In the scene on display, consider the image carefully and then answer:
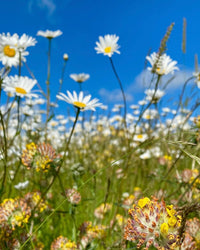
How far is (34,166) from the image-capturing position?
0.85 metres

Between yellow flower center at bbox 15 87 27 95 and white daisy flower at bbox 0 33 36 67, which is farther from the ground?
white daisy flower at bbox 0 33 36 67

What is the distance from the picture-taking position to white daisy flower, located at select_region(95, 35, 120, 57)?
1333 millimetres

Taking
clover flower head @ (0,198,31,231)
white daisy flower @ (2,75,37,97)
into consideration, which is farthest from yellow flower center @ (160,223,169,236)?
white daisy flower @ (2,75,37,97)

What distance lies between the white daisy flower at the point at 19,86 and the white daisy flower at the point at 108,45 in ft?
1.35

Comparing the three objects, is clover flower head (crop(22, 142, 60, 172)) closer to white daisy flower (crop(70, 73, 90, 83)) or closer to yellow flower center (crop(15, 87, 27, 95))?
yellow flower center (crop(15, 87, 27, 95))

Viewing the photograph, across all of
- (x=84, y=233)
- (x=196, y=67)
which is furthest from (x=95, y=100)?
(x=196, y=67)

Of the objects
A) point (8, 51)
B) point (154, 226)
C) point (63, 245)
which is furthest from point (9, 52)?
point (154, 226)

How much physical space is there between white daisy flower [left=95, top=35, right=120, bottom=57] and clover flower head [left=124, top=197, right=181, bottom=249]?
0.98 m

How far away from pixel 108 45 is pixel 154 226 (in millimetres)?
1110

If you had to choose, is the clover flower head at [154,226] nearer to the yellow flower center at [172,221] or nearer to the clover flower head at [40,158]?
the yellow flower center at [172,221]

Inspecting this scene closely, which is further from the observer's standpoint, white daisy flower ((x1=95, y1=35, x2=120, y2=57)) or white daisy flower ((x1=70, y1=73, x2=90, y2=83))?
white daisy flower ((x1=70, y1=73, x2=90, y2=83))

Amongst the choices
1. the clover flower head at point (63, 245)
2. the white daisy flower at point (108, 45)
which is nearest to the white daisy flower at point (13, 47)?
the white daisy flower at point (108, 45)

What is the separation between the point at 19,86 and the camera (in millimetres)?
1083

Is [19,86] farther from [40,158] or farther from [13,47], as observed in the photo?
[40,158]
